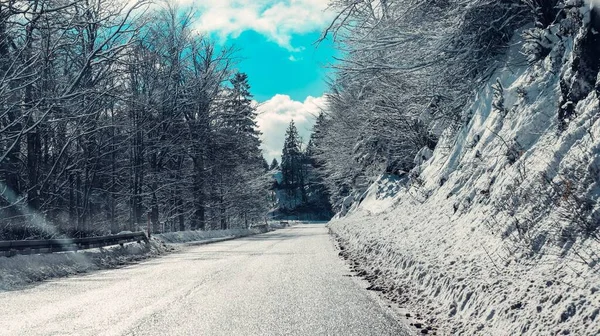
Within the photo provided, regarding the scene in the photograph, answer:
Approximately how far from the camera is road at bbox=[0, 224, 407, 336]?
5.26 m

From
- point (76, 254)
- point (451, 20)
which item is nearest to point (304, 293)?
point (451, 20)

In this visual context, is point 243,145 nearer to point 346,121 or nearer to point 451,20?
point 346,121

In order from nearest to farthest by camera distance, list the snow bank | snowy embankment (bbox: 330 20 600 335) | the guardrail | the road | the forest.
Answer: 1. snowy embankment (bbox: 330 20 600 335)
2. the road
3. the snow bank
4. the guardrail
5. the forest

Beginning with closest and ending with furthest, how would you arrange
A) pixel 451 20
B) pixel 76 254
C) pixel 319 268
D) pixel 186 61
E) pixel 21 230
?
pixel 319 268 → pixel 451 20 → pixel 76 254 → pixel 21 230 → pixel 186 61

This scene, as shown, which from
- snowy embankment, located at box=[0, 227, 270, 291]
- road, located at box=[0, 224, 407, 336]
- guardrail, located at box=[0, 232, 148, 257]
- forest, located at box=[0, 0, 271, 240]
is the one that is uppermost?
forest, located at box=[0, 0, 271, 240]

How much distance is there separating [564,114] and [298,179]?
114 meters

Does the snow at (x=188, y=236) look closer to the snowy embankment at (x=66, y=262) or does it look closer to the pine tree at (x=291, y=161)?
the snowy embankment at (x=66, y=262)

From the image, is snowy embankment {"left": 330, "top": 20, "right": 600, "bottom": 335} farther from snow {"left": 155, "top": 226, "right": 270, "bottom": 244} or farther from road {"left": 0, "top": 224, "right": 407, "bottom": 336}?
snow {"left": 155, "top": 226, "right": 270, "bottom": 244}

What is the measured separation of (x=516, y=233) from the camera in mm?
6035

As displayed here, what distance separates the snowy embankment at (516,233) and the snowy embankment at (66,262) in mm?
7144

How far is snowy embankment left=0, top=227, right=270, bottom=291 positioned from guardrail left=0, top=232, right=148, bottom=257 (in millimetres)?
202

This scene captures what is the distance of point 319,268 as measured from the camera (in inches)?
416

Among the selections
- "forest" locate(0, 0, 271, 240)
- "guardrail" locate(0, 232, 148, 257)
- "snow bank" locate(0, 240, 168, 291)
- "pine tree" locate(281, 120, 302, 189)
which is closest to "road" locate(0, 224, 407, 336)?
"snow bank" locate(0, 240, 168, 291)

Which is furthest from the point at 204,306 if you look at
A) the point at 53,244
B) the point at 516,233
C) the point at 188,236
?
the point at 188,236
